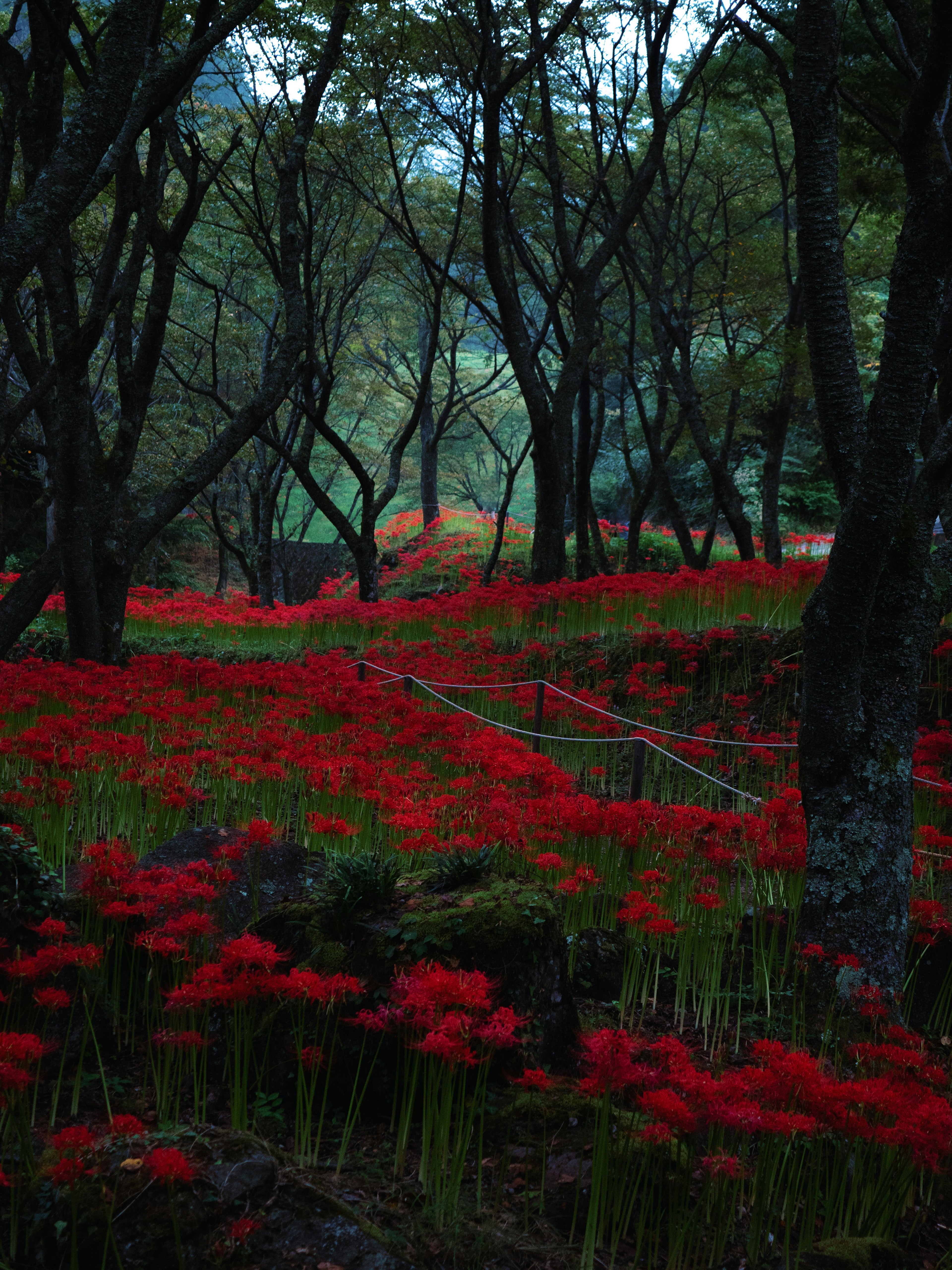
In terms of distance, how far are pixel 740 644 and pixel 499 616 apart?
12.9ft

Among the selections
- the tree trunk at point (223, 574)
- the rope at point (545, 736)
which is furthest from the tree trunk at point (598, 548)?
the tree trunk at point (223, 574)

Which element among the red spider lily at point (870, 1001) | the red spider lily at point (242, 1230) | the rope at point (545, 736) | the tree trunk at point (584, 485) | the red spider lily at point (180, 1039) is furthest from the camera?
the tree trunk at point (584, 485)

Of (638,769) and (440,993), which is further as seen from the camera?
(638,769)

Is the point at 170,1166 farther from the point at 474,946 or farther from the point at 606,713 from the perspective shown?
the point at 606,713

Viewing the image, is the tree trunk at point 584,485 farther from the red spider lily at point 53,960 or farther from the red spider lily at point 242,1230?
the red spider lily at point 242,1230

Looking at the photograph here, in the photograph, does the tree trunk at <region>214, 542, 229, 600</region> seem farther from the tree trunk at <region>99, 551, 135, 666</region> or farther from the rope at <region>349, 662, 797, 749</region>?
the rope at <region>349, 662, 797, 749</region>

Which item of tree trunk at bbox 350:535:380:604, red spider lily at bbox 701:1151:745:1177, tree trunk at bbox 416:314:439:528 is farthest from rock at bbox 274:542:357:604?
red spider lily at bbox 701:1151:745:1177

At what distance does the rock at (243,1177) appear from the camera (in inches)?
94.0

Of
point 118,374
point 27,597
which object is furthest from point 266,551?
point 27,597

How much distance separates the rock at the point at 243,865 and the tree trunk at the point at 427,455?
2001 centimetres

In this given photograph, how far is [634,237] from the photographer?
21.2 metres

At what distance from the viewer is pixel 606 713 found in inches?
277

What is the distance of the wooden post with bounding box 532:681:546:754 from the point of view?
7.55 metres

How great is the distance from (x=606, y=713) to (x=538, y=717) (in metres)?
0.77
